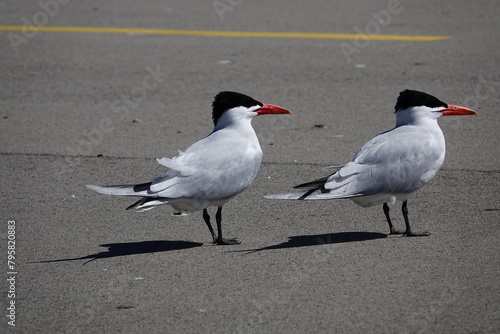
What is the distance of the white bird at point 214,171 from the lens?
5574 millimetres

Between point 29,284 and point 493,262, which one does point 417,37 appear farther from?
point 29,284

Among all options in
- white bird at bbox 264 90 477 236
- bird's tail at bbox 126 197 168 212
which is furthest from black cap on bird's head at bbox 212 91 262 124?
bird's tail at bbox 126 197 168 212

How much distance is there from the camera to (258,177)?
23.7 feet

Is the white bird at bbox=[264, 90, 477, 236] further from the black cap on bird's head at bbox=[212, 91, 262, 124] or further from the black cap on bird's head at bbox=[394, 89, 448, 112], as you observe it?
the black cap on bird's head at bbox=[212, 91, 262, 124]

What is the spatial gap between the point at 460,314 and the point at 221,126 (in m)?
2.37

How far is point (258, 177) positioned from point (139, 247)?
1.73 m

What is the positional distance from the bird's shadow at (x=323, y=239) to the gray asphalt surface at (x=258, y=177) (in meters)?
0.01

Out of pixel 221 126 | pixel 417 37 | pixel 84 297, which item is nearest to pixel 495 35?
pixel 417 37

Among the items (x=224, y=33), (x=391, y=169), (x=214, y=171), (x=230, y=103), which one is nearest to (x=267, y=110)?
(x=230, y=103)

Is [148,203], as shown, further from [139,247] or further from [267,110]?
[267,110]

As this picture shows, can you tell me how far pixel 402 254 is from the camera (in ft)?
18.0

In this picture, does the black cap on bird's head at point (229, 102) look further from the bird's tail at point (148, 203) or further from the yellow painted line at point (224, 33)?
the yellow painted line at point (224, 33)

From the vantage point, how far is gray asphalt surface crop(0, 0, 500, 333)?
4.75m

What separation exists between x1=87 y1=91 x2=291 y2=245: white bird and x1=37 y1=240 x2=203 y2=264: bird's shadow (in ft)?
0.75
